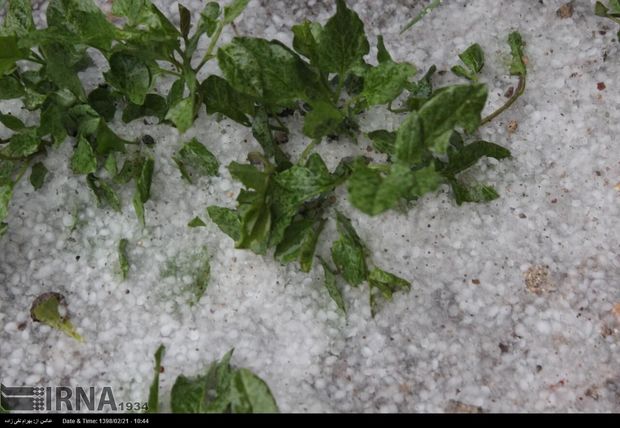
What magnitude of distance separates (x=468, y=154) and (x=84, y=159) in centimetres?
63

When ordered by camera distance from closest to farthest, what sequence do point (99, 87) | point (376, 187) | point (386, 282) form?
1. point (376, 187)
2. point (386, 282)
3. point (99, 87)

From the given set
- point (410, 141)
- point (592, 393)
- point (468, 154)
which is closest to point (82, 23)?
point (410, 141)

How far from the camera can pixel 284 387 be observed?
1350mm

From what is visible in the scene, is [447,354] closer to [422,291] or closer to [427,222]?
[422,291]

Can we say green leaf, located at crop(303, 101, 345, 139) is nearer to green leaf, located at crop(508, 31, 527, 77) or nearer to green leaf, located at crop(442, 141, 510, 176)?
green leaf, located at crop(442, 141, 510, 176)

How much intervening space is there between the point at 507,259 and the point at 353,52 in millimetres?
427

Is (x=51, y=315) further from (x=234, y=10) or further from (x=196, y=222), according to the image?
(x=234, y=10)

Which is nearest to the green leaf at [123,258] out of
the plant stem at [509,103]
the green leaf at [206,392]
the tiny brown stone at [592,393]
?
the green leaf at [206,392]

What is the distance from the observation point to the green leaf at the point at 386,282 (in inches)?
53.7

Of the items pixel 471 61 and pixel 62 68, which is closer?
pixel 62 68

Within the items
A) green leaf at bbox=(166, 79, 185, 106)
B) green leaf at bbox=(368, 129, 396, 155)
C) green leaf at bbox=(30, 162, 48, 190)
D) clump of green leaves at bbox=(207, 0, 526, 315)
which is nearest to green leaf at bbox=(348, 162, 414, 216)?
clump of green leaves at bbox=(207, 0, 526, 315)

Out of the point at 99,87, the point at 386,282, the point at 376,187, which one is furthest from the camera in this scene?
the point at 99,87

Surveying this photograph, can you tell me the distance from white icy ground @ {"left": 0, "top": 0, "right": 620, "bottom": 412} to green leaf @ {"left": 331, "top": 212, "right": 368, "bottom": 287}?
5cm

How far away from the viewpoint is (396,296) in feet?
4.58
